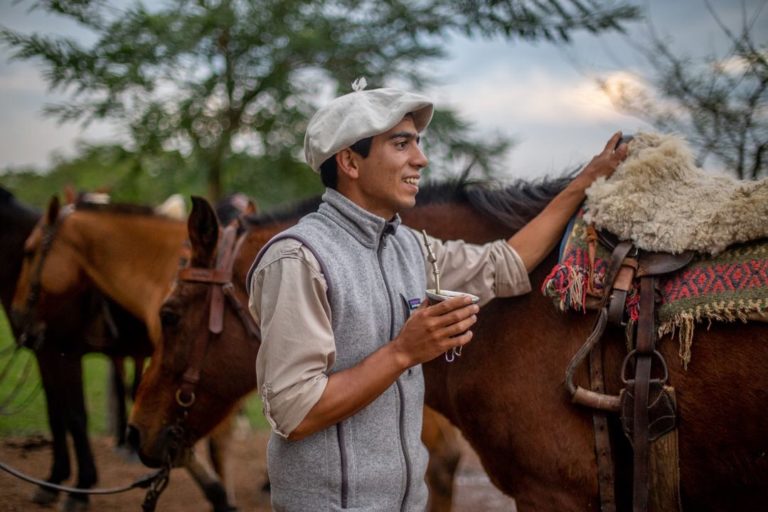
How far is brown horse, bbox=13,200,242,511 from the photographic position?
4.40 m

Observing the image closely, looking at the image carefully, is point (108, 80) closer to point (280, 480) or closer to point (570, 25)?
point (570, 25)

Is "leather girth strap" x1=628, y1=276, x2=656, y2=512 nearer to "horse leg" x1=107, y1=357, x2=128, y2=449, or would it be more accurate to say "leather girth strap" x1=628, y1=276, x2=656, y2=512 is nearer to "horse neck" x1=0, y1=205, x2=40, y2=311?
"horse neck" x1=0, y1=205, x2=40, y2=311

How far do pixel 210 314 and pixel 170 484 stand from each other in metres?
3.00

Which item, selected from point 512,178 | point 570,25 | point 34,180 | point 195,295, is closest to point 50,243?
point 195,295

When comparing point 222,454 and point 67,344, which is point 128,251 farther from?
point 222,454

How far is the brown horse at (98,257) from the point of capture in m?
4.40

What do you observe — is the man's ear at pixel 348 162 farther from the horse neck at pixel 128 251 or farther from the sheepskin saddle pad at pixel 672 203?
the horse neck at pixel 128 251

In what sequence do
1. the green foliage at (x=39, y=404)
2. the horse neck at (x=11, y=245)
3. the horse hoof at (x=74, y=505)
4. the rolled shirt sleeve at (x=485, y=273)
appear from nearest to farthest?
the rolled shirt sleeve at (x=485, y=273) < the horse hoof at (x=74, y=505) < the horse neck at (x=11, y=245) < the green foliage at (x=39, y=404)

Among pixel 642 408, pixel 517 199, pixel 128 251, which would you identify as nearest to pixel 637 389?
pixel 642 408

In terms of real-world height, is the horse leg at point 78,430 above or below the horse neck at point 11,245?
below

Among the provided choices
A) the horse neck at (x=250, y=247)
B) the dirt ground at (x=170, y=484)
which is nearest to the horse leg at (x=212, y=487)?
the dirt ground at (x=170, y=484)

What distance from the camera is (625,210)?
2.03 metres

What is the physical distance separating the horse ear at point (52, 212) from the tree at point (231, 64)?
1.12 m

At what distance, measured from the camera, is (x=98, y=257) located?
449 cm
